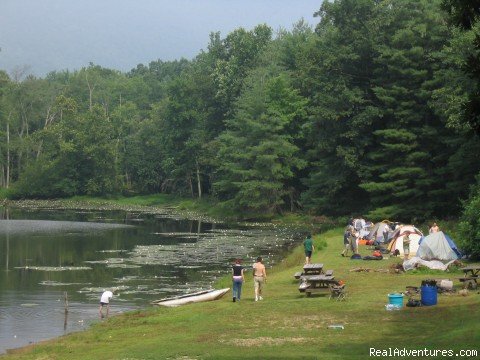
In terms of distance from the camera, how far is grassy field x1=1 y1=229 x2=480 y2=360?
2145cm

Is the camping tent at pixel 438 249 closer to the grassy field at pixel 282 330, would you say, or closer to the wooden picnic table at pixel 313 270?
the grassy field at pixel 282 330

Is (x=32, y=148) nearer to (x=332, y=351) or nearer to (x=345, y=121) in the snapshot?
(x=345, y=121)

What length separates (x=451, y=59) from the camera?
5316 cm

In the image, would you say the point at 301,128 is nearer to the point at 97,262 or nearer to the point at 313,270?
the point at 97,262

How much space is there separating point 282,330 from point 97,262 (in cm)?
2693

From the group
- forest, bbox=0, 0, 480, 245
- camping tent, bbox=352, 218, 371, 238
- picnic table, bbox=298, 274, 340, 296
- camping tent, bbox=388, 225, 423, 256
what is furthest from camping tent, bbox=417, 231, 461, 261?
camping tent, bbox=352, 218, 371, 238

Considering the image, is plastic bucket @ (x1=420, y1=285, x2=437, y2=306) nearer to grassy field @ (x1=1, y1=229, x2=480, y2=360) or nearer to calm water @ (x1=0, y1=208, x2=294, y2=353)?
grassy field @ (x1=1, y1=229, x2=480, y2=360)

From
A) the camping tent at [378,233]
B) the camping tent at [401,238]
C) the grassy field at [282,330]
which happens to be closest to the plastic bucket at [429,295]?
the grassy field at [282,330]

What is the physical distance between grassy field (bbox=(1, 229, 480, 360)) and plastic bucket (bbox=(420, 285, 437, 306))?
11.9 inches

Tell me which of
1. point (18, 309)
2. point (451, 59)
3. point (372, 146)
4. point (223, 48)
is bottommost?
point (18, 309)

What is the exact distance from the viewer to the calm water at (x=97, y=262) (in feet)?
108

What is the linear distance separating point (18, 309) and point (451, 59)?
32.2m

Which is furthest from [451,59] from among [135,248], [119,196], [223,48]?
[119,196]

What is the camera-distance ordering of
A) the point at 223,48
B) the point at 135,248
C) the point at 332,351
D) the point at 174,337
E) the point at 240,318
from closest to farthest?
the point at 332,351 → the point at 174,337 → the point at 240,318 → the point at 135,248 → the point at 223,48
